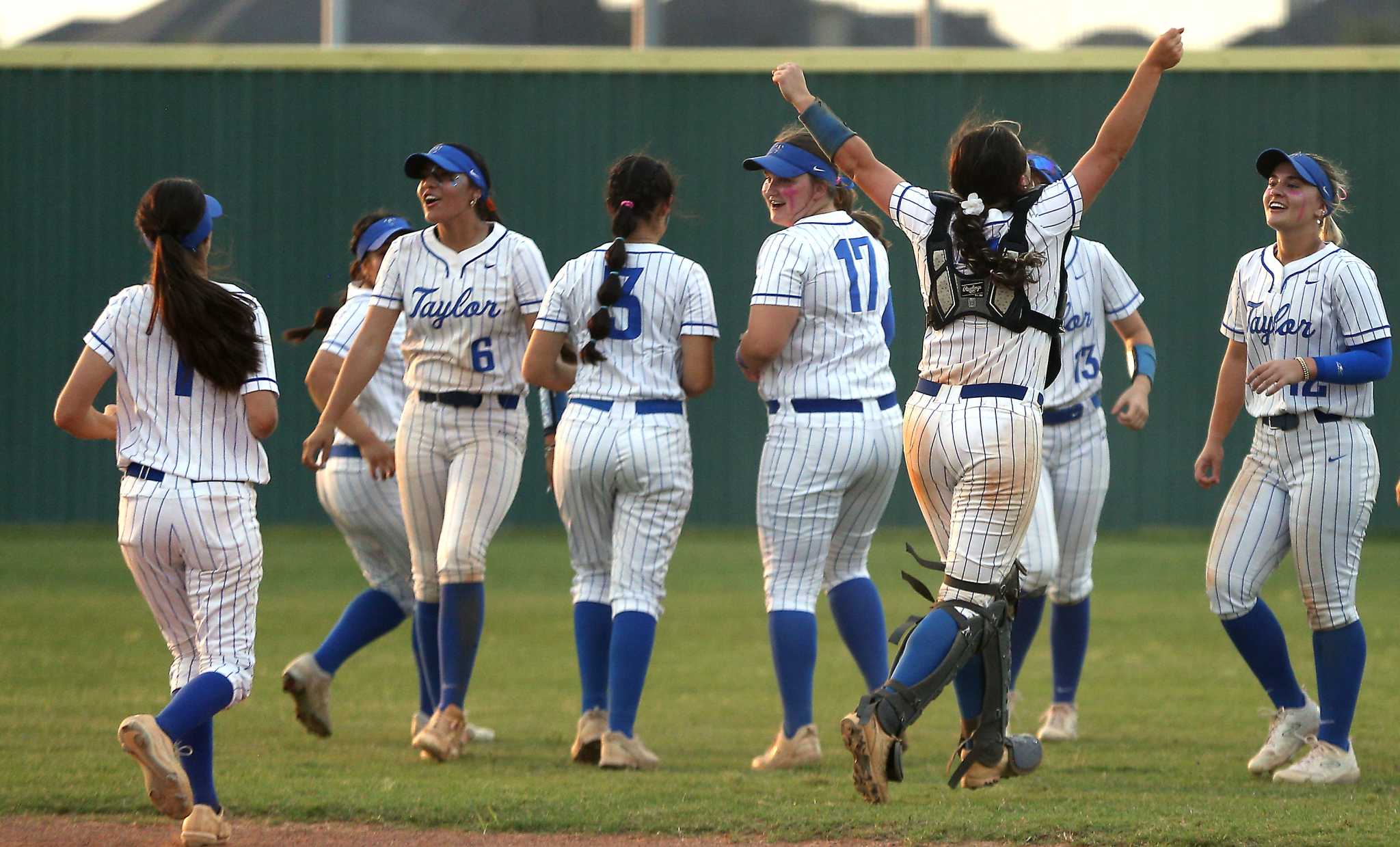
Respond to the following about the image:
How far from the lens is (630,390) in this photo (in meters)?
5.84

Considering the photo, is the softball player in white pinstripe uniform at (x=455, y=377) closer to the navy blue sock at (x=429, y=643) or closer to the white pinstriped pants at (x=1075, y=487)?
the navy blue sock at (x=429, y=643)

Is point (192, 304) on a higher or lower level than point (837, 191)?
lower

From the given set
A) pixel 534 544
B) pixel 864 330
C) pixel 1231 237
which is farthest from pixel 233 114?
pixel 864 330

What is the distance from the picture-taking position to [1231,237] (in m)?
14.4

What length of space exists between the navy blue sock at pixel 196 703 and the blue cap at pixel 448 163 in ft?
7.04

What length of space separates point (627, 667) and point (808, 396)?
1.16 m

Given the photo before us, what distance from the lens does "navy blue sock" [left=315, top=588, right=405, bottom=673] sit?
21.6 feet

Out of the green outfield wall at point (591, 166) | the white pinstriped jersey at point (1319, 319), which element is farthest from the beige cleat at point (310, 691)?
the green outfield wall at point (591, 166)

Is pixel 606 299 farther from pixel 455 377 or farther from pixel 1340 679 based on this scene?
pixel 1340 679

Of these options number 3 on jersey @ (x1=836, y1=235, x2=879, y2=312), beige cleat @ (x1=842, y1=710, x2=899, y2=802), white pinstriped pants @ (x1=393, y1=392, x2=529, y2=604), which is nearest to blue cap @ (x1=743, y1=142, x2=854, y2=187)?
number 3 on jersey @ (x1=836, y1=235, x2=879, y2=312)

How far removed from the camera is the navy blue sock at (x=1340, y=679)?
5535mm

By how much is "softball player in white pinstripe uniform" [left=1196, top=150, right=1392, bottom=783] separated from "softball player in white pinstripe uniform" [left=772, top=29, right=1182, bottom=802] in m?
1.23

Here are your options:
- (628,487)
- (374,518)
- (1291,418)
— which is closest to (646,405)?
(628,487)

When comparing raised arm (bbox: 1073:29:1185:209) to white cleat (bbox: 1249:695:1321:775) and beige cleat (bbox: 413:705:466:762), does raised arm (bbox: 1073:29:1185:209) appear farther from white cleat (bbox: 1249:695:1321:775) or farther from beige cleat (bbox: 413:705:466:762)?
beige cleat (bbox: 413:705:466:762)
